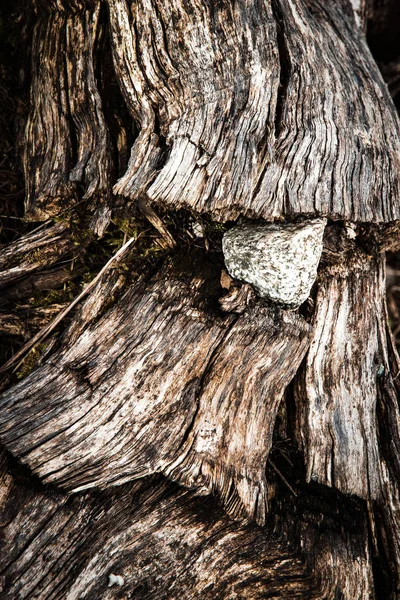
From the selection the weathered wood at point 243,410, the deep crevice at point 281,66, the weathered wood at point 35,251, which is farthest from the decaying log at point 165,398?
the deep crevice at point 281,66

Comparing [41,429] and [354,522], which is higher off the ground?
[41,429]

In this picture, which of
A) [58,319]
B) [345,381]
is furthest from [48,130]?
[345,381]

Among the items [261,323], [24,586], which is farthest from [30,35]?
[24,586]

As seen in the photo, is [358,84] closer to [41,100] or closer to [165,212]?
[165,212]

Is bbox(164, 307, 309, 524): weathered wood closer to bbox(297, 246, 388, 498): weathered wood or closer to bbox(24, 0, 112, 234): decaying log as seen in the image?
bbox(297, 246, 388, 498): weathered wood

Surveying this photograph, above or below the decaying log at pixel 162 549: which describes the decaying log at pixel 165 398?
above

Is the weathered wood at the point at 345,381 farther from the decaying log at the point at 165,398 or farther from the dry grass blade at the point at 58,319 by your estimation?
the dry grass blade at the point at 58,319
